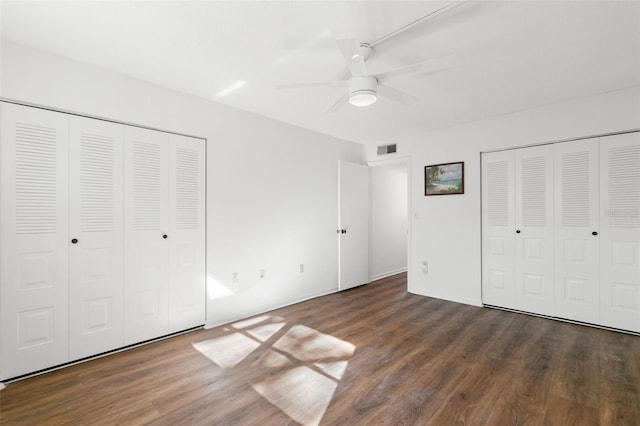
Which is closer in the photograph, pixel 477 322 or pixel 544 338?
pixel 544 338

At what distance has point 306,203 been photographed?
178 inches

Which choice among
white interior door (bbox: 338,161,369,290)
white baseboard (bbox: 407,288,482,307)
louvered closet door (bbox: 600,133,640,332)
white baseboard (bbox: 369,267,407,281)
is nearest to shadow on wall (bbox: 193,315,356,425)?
white interior door (bbox: 338,161,369,290)

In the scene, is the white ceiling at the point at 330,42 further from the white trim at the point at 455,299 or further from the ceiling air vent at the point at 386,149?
the white trim at the point at 455,299

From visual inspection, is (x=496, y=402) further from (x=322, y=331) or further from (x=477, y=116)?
(x=477, y=116)

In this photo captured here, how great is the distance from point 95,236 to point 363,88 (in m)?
2.72

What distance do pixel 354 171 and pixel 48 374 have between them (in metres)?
4.51

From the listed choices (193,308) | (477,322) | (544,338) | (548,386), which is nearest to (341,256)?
(477,322)

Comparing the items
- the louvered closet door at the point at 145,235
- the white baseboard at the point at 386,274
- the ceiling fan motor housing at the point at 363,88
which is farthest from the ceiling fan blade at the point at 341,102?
the white baseboard at the point at 386,274

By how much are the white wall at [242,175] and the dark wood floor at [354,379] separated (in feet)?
2.29

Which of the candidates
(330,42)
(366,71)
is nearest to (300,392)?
(366,71)

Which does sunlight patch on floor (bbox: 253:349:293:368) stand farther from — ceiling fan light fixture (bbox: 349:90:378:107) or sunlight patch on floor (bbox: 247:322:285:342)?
ceiling fan light fixture (bbox: 349:90:378:107)

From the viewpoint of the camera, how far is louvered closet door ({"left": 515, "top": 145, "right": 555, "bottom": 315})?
3.64 meters

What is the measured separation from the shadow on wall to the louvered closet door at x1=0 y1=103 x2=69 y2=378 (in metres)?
1.23

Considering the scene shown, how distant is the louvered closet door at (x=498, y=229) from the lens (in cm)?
392
